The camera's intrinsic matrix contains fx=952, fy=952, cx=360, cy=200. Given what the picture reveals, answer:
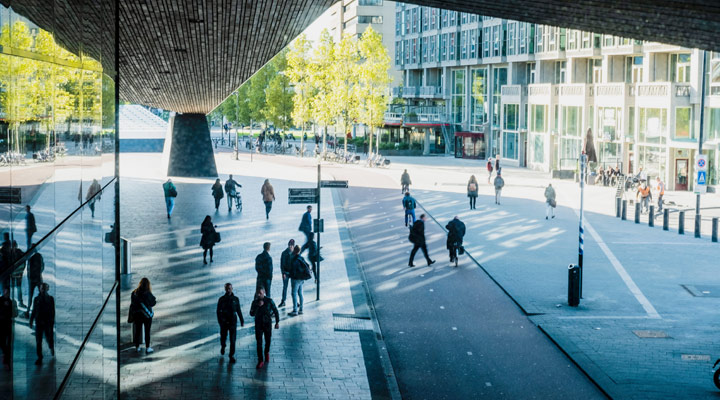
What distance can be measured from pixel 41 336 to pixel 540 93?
59685 mm

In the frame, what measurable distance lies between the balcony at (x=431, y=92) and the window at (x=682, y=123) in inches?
1604

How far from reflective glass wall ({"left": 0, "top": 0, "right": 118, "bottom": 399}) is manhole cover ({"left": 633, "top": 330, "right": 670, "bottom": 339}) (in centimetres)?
959

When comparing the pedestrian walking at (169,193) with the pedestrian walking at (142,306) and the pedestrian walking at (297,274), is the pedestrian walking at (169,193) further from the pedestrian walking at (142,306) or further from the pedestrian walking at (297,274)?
the pedestrian walking at (142,306)

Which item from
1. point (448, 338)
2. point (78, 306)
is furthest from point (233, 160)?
point (78, 306)

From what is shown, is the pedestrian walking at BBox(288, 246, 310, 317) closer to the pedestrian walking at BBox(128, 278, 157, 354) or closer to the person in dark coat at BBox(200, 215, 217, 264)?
the pedestrian walking at BBox(128, 278, 157, 354)

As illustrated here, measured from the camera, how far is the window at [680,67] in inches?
1901

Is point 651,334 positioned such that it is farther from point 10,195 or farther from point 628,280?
point 10,195

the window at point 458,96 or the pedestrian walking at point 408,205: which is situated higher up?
the window at point 458,96

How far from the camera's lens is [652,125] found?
4950cm

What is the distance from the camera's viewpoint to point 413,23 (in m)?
94.6

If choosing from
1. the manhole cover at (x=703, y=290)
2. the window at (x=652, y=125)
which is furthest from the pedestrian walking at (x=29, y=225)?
the window at (x=652, y=125)

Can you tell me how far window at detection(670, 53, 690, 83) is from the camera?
4828 cm

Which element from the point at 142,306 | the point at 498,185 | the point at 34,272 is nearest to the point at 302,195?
the point at 142,306

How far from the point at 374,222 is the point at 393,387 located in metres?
19.7
